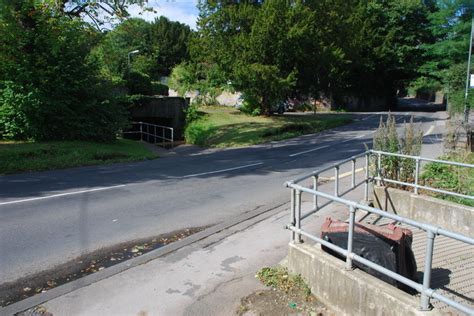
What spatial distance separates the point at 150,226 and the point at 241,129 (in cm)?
2183

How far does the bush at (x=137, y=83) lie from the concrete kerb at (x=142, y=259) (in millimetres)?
24643

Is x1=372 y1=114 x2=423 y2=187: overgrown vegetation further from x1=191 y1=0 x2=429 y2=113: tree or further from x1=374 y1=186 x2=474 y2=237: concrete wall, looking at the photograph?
x1=191 y1=0 x2=429 y2=113: tree

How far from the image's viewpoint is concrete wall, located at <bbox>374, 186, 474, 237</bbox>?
280 inches

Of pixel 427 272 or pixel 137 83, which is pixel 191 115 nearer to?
pixel 137 83

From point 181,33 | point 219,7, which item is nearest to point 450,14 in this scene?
point 219,7

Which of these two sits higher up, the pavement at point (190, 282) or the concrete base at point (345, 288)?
the concrete base at point (345, 288)

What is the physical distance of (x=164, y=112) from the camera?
31969 millimetres

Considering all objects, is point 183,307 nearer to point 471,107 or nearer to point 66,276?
point 66,276

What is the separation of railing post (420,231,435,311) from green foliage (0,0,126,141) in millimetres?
17440

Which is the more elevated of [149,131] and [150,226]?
[150,226]

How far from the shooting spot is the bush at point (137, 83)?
31.7 m

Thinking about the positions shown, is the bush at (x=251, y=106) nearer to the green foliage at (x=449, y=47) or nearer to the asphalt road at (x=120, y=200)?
the green foliage at (x=449, y=47)

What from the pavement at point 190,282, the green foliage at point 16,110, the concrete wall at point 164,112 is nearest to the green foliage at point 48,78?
the green foliage at point 16,110

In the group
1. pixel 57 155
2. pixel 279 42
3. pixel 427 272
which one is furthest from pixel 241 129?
pixel 427 272
